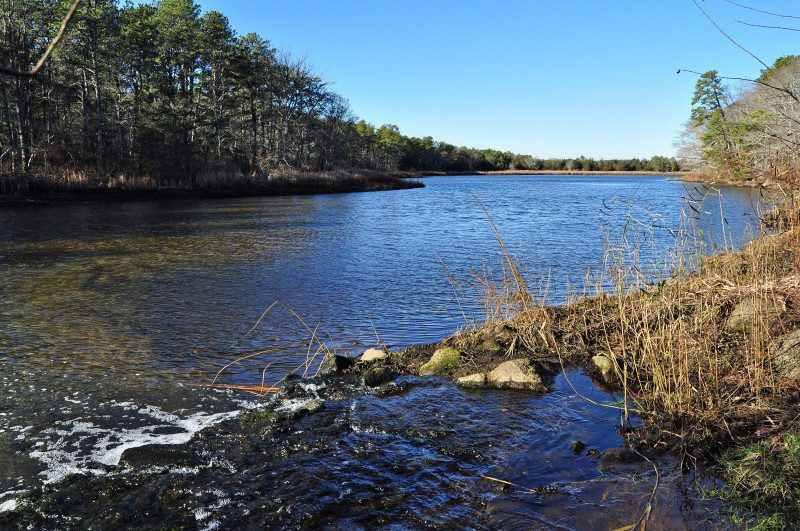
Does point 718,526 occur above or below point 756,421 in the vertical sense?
below

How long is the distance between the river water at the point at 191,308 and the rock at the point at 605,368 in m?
0.77

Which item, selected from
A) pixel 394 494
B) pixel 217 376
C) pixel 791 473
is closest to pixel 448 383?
pixel 394 494

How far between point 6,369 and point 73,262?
8.30 m

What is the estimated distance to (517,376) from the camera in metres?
5.76

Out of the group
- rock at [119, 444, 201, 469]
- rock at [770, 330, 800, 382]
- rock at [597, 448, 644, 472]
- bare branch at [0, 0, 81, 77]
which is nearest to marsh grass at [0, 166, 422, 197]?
rock at [119, 444, 201, 469]

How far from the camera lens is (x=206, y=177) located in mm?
42219

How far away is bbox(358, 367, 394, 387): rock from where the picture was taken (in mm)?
5945

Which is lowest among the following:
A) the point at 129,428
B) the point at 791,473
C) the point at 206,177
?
the point at 129,428

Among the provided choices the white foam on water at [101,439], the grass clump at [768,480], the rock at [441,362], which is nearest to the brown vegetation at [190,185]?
the white foam on water at [101,439]

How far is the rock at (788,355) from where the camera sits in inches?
166

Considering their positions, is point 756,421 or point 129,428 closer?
point 756,421

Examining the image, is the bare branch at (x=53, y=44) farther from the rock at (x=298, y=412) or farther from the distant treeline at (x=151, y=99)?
the distant treeline at (x=151, y=99)

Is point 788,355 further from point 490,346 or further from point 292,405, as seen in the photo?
point 292,405

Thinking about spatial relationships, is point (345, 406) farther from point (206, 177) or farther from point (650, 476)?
point (206, 177)
